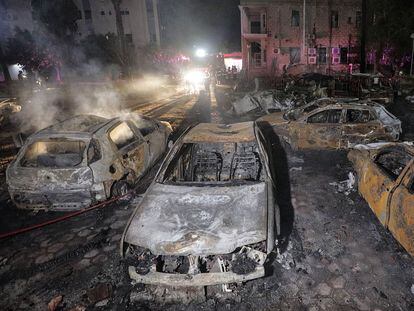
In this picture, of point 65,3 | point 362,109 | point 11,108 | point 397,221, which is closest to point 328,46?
point 362,109

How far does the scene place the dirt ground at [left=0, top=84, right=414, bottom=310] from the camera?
3580mm

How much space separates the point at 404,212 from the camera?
3844 millimetres

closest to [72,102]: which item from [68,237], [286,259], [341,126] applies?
[68,237]

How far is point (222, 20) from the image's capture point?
6178 cm

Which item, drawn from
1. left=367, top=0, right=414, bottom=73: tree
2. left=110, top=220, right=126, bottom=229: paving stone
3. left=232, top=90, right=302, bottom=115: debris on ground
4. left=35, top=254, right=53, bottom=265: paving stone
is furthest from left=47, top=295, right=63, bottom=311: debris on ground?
left=367, top=0, right=414, bottom=73: tree

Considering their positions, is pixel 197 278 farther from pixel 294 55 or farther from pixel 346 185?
pixel 294 55

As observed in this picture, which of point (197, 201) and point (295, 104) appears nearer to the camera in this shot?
point (197, 201)

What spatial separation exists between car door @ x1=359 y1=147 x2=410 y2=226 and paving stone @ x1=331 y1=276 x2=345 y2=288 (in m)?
1.19

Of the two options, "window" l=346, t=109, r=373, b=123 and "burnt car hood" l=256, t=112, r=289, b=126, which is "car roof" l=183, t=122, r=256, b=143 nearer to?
"burnt car hood" l=256, t=112, r=289, b=126

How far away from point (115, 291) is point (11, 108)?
1588cm

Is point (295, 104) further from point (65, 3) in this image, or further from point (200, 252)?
point (65, 3)

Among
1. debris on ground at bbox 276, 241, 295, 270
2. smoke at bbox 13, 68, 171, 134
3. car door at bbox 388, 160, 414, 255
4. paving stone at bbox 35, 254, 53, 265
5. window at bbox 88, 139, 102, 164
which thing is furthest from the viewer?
smoke at bbox 13, 68, 171, 134

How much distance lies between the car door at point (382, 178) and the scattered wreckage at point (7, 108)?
16.7 meters

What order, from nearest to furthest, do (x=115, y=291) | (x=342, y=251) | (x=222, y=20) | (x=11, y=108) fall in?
(x=115, y=291)
(x=342, y=251)
(x=11, y=108)
(x=222, y=20)
